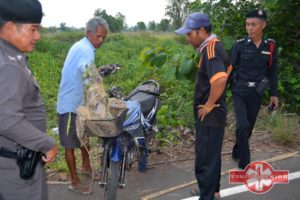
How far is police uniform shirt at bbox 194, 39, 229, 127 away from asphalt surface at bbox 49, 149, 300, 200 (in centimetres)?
100

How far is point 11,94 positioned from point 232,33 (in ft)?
20.7

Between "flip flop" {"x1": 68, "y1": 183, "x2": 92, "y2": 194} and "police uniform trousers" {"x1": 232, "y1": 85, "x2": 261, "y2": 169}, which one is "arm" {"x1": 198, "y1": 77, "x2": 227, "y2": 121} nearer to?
"police uniform trousers" {"x1": 232, "y1": 85, "x2": 261, "y2": 169}

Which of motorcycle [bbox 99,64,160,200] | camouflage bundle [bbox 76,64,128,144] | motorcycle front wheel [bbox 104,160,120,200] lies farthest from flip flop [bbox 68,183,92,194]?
camouflage bundle [bbox 76,64,128,144]

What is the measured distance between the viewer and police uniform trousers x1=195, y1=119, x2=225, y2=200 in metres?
3.74

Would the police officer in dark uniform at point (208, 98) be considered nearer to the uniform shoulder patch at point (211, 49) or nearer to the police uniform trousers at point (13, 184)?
the uniform shoulder patch at point (211, 49)

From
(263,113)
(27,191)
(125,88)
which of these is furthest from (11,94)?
(125,88)

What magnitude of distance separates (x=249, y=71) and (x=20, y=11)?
128 inches

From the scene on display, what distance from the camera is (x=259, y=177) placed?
470 centimetres

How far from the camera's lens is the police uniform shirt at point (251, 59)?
15.8ft

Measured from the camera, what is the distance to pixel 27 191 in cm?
238

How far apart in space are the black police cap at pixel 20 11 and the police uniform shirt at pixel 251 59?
10.1 feet

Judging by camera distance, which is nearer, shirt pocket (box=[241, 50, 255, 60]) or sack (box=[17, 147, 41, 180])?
sack (box=[17, 147, 41, 180])

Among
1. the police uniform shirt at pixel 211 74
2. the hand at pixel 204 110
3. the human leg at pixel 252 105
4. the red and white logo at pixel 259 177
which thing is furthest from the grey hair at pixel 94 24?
the red and white logo at pixel 259 177

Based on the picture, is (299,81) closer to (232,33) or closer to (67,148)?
(232,33)
